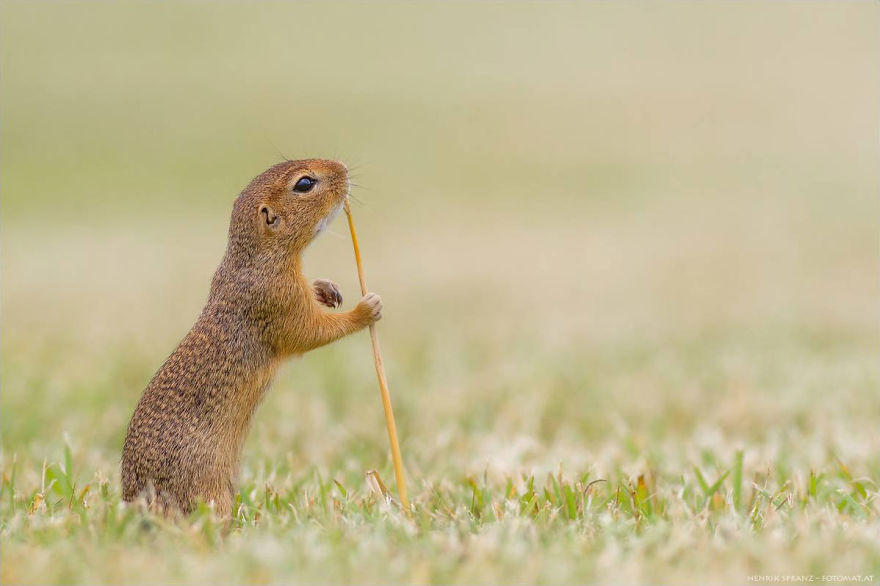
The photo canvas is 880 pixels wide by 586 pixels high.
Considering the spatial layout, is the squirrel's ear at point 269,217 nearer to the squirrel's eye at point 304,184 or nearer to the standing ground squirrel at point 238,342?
the standing ground squirrel at point 238,342

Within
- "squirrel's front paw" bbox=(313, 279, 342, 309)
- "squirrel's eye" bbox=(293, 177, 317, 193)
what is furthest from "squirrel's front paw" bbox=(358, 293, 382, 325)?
"squirrel's eye" bbox=(293, 177, 317, 193)

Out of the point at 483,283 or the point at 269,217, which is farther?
the point at 483,283

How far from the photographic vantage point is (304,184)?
3254 millimetres

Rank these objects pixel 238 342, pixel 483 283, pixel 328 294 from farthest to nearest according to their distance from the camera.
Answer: pixel 483 283 → pixel 328 294 → pixel 238 342

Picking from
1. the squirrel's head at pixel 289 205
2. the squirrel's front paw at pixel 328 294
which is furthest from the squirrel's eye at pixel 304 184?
the squirrel's front paw at pixel 328 294

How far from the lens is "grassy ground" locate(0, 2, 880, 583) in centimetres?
282

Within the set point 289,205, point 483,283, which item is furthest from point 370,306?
point 483,283

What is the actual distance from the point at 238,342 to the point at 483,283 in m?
7.35

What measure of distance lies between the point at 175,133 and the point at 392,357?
551 inches

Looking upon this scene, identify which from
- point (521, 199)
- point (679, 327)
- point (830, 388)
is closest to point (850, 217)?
point (521, 199)

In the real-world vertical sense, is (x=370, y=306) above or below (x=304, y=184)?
below

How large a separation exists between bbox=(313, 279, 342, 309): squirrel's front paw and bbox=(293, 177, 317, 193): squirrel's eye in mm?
337

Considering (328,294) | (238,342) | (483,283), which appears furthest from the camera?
(483,283)

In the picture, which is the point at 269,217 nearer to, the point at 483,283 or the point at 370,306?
the point at 370,306
